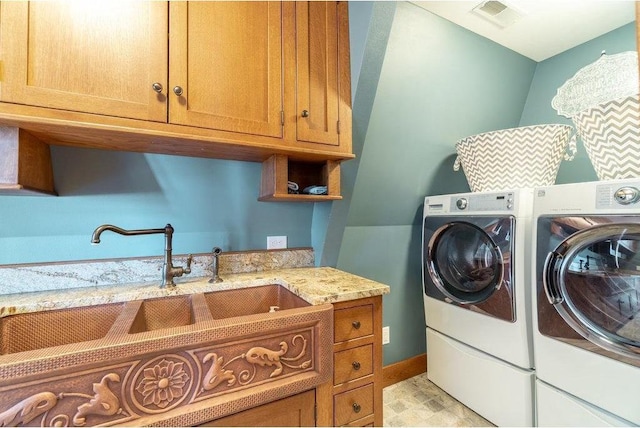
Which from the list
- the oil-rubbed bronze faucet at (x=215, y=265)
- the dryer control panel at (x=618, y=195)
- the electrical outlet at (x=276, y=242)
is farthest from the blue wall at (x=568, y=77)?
the oil-rubbed bronze faucet at (x=215, y=265)

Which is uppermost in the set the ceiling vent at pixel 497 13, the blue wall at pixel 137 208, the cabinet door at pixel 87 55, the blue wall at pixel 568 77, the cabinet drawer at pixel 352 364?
the ceiling vent at pixel 497 13

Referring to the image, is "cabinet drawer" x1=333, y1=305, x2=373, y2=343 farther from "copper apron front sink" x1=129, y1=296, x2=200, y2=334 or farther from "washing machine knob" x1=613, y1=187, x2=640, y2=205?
"washing machine knob" x1=613, y1=187, x2=640, y2=205

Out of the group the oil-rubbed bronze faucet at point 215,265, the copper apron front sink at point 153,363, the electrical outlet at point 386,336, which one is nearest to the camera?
the copper apron front sink at point 153,363

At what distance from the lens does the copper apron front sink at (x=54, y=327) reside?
979mm

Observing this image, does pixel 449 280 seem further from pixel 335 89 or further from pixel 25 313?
pixel 25 313

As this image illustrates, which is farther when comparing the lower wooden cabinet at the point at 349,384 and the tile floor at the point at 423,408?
the tile floor at the point at 423,408

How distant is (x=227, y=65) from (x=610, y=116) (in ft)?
5.41

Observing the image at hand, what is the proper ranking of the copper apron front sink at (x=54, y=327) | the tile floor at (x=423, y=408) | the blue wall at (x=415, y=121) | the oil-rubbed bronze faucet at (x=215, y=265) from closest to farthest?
the copper apron front sink at (x=54, y=327) → the oil-rubbed bronze faucet at (x=215, y=265) → the blue wall at (x=415, y=121) → the tile floor at (x=423, y=408)

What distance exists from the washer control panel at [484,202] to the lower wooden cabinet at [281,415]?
126cm

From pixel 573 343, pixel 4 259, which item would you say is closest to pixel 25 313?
pixel 4 259

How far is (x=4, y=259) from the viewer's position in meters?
1.15

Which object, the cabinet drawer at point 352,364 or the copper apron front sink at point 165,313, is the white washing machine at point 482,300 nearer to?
the cabinet drawer at point 352,364

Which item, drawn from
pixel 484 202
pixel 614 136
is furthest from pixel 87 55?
pixel 614 136

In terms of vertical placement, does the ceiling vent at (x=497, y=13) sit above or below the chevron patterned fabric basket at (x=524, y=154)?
above
